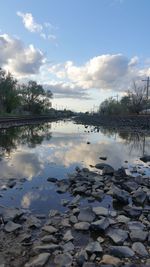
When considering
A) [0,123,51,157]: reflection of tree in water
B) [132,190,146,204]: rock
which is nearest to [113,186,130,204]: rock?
[132,190,146,204]: rock

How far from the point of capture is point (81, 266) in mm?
4906

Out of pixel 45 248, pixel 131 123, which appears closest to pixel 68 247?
pixel 45 248

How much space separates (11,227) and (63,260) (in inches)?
67.6

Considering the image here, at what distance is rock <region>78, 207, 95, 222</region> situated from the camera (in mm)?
6988

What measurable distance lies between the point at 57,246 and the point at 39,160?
11.0 metres

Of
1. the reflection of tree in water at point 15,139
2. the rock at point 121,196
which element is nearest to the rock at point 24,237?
the rock at point 121,196

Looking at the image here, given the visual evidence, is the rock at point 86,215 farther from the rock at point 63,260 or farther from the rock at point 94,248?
the rock at point 63,260

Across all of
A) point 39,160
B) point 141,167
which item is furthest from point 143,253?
point 39,160

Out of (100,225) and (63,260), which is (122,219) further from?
(63,260)

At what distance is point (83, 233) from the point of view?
6.41 m

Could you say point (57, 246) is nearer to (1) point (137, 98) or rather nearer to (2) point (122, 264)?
(2) point (122, 264)

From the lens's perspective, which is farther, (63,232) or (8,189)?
(8,189)

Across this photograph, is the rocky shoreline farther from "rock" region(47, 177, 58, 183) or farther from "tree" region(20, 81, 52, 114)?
"tree" region(20, 81, 52, 114)

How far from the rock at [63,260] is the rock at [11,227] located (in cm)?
144
